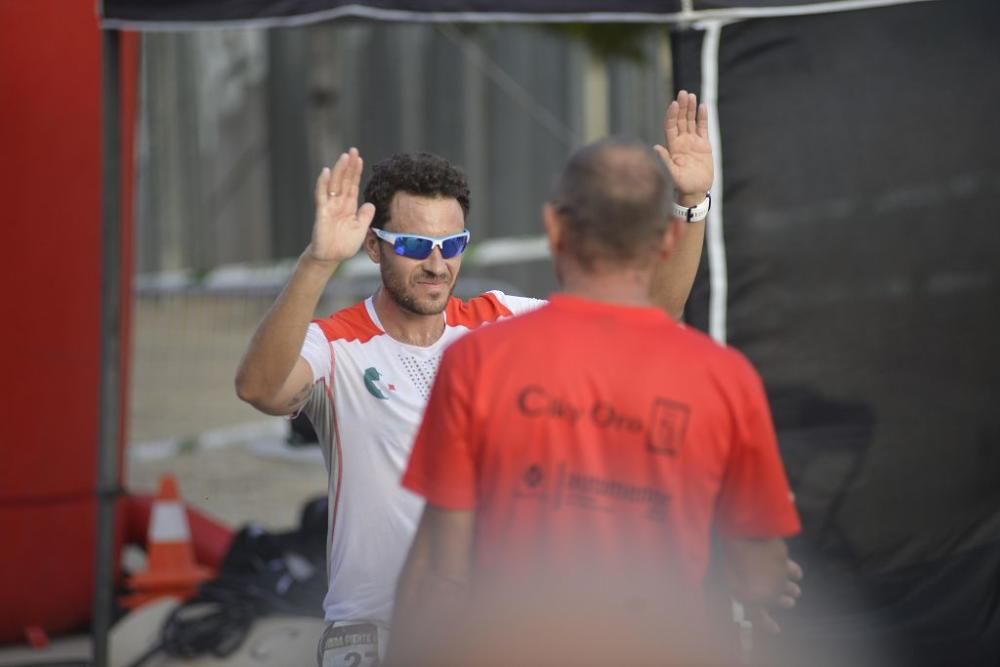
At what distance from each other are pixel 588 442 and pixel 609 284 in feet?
0.91

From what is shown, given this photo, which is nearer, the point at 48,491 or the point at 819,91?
the point at 819,91

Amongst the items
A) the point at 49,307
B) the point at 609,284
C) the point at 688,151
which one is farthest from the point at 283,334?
the point at 49,307

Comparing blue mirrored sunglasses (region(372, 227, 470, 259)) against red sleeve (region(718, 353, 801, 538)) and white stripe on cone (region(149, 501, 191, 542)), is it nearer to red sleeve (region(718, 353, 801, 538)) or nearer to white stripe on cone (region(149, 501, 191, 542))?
red sleeve (region(718, 353, 801, 538))

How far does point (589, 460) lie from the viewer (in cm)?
217

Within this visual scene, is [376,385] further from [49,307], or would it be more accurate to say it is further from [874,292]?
[49,307]

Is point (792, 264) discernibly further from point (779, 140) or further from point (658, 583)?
point (658, 583)

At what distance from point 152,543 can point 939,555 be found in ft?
12.2

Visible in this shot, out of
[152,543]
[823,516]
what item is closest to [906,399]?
[823,516]

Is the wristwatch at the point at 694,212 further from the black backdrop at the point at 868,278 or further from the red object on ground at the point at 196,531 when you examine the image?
the red object on ground at the point at 196,531

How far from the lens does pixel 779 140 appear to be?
4590 mm

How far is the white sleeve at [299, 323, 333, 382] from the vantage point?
3.02m

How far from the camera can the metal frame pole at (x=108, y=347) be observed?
16.0ft

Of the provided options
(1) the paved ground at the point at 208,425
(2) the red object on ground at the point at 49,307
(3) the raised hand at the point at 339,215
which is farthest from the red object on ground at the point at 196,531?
(3) the raised hand at the point at 339,215

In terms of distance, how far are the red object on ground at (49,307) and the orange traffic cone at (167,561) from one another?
257 mm
